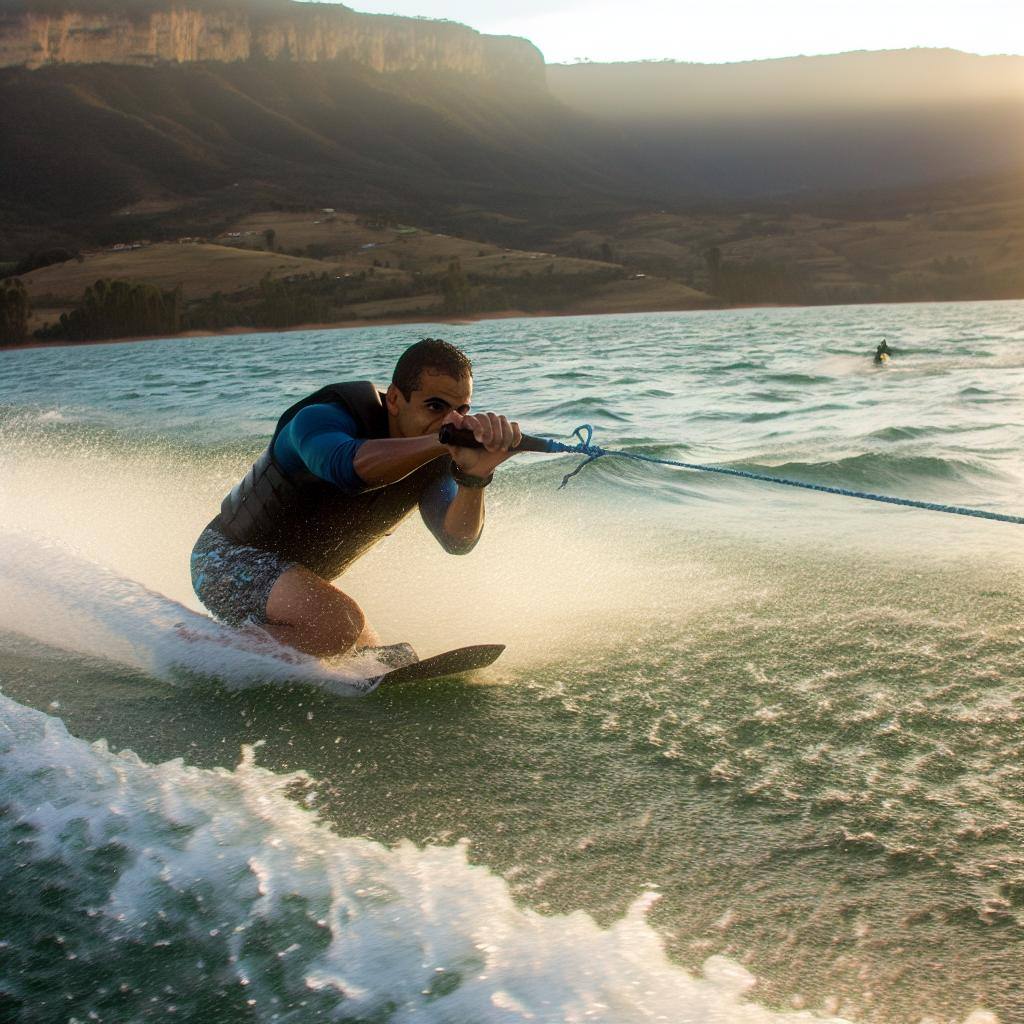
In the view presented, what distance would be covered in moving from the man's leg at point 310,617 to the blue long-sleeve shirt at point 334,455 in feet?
1.36

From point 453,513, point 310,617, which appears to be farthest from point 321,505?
point 453,513

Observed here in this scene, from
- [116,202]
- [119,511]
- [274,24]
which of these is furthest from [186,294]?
[274,24]

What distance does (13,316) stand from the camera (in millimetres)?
51812

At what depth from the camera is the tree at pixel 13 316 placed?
168 feet

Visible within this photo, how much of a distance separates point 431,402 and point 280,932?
167 cm

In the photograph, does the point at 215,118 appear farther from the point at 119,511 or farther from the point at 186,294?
the point at 119,511

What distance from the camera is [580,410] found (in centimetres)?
1331

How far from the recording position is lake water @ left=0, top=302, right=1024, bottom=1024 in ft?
6.28

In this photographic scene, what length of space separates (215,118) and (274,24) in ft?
95.8

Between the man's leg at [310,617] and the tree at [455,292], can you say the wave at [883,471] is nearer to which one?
the man's leg at [310,617]

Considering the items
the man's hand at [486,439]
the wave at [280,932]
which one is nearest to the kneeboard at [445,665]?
the man's hand at [486,439]

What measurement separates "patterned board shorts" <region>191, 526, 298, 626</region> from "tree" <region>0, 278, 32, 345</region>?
53.4m

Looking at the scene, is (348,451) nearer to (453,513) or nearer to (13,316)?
(453,513)

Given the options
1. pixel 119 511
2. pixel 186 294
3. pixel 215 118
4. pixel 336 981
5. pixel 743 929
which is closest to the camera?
pixel 336 981
